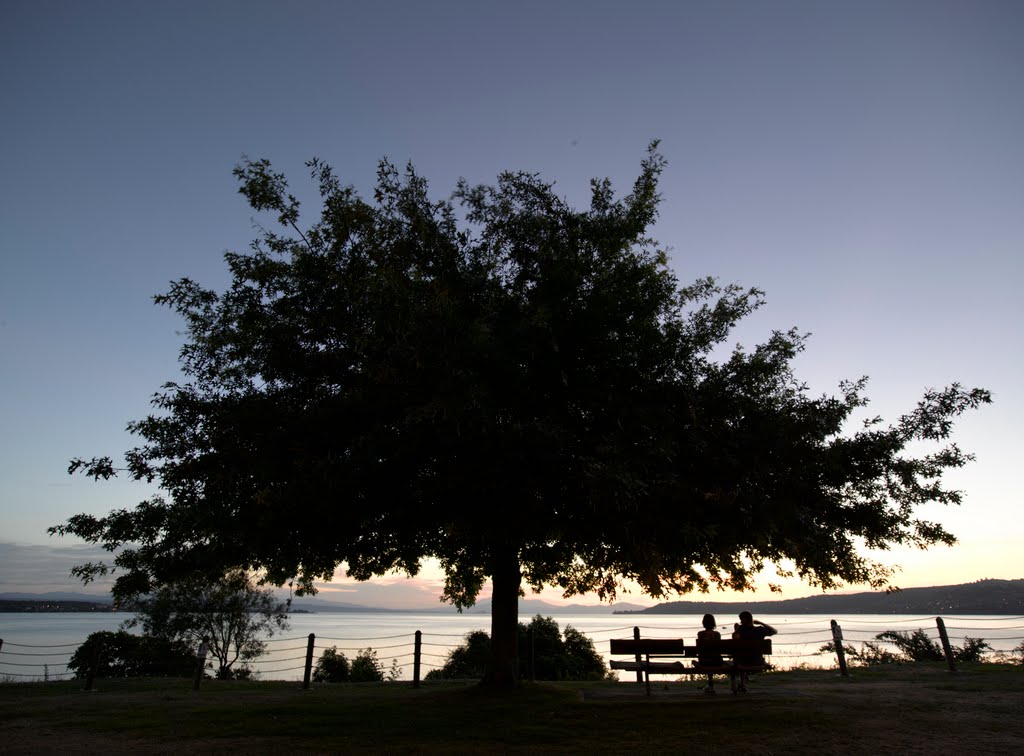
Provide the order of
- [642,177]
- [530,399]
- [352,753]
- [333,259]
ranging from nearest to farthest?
[352,753] → [530,399] → [333,259] → [642,177]

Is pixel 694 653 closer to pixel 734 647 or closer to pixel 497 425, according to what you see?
pixel 734 647

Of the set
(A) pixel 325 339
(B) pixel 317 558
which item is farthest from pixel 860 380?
(B) pixel 317 558

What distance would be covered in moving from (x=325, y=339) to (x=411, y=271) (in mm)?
2326

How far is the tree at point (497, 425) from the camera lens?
11.0 metres

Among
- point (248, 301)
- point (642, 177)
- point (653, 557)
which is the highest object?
point (642, 177)

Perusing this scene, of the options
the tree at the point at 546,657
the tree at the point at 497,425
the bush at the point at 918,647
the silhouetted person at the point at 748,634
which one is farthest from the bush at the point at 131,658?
the bush at the point at 918,647

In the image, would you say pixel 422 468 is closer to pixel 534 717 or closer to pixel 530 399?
pixel 530 399

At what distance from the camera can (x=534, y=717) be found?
1130 cm

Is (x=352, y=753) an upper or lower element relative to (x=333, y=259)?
lower

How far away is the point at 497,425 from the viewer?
37.1 feet

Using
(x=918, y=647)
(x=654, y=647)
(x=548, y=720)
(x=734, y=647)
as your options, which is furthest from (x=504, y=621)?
(x=918, y=647)

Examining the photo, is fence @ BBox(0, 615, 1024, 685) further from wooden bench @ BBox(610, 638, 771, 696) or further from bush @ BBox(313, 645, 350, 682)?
wooden bench @ BBox(610, 638, 771, 696)

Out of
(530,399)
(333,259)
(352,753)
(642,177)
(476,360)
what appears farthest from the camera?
(642,177)

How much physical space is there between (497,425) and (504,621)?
241 inches
